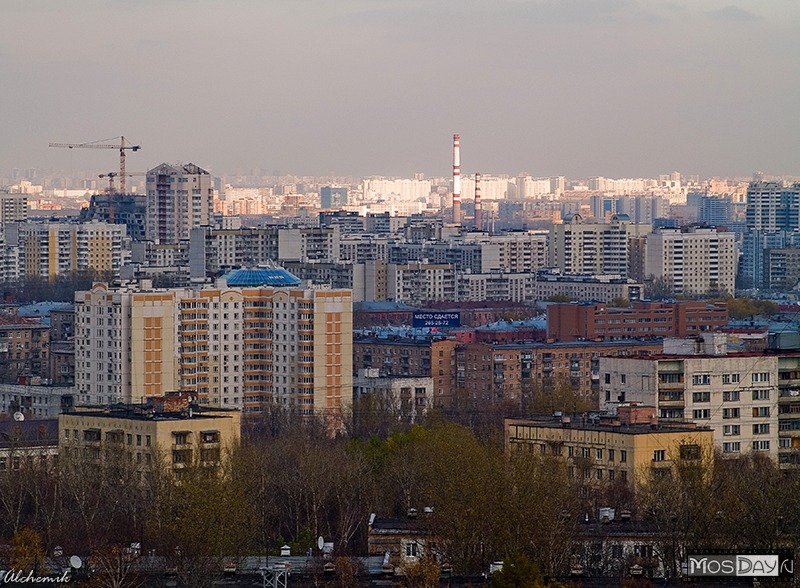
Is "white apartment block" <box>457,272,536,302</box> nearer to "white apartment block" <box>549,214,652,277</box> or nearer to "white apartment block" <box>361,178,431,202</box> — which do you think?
"white apartment block" <box>549,214,652,277</box>

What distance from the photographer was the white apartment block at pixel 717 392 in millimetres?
20906

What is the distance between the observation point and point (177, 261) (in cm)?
6562

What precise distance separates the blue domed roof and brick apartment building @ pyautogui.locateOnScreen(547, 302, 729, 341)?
830 cm

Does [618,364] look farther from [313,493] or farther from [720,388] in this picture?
[313,493]

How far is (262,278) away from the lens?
32.9 m

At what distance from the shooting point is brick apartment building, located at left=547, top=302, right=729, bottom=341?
1625 inches

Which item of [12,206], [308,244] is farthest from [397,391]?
[12,206]

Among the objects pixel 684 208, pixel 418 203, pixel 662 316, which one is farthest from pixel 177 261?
pixel 418 203

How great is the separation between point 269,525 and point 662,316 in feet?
86.3

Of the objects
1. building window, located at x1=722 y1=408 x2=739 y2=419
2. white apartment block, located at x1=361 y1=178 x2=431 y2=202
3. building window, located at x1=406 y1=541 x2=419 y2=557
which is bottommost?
building window, located at x1=406 y1=541 x2=419 y2=557

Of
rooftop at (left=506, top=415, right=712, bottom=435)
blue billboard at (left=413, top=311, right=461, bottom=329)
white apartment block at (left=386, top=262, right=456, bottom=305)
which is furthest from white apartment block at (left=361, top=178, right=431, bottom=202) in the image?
rooftop at (left=506, top=415, right=712, bottom=435)

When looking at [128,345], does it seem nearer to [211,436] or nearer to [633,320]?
[211,436]

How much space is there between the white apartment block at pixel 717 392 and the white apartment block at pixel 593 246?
4726 cm

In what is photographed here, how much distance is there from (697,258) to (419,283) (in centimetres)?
1060
